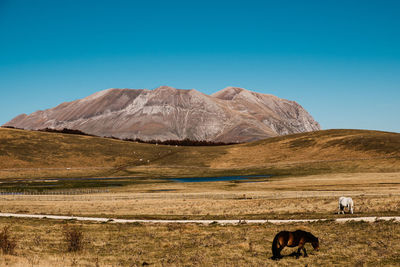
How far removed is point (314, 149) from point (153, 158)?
70953mm

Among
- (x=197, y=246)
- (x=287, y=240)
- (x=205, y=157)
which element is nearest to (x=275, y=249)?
(x=287, y=240)

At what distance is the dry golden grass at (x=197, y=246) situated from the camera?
2016 centimetres

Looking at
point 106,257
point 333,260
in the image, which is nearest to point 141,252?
point 106,257

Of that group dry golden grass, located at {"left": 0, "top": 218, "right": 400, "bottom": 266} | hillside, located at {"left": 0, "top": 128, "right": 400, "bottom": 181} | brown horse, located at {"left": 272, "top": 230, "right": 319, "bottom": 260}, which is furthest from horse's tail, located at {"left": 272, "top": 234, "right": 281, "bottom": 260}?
hillside, located at {"left": 0, "top": 128, "right": 400, "bottom": 181}

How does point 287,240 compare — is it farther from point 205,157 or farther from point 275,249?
point 205,157

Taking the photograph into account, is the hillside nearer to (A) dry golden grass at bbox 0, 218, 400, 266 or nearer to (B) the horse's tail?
(A) dry golden grass at bbox 0, 218, 400, 266

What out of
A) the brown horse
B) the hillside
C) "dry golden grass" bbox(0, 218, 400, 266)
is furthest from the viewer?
the hillside

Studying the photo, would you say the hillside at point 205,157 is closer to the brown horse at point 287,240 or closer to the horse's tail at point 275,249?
the brown horse at point 287,240

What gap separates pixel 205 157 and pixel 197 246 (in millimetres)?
157523

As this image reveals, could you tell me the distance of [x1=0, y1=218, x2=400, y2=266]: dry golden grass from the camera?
20.2 metres

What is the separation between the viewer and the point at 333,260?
20.1 m

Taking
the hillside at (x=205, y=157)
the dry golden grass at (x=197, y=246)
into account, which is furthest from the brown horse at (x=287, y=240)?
the hillside at (x=205, y=157)

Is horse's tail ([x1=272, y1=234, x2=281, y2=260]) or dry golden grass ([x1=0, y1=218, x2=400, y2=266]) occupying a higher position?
horse's tail ([x1=272, y1=234, x2=281, y2=260])

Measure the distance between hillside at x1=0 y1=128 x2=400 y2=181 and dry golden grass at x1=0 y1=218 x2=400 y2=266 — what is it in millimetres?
108296
